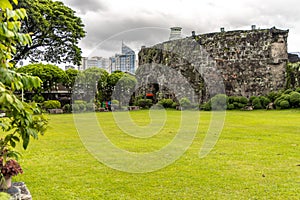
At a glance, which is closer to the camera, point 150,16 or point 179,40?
point 150,16

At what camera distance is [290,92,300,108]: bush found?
16.0 m

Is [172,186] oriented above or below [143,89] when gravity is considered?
below

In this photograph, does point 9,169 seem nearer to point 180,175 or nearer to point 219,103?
point 180,175

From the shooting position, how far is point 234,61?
2103 centimetres

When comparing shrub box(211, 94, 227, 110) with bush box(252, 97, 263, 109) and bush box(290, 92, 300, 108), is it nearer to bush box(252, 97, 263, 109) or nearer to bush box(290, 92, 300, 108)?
bush box(252, 97, 263, 109)

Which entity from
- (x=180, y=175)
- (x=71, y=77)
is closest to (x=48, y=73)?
(x=71, y=77)

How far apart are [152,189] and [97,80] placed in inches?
690

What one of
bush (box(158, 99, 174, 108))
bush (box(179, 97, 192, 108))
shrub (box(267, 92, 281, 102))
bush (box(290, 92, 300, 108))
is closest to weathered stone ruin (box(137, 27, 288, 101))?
shrub (box(267, 92, 281, 102))

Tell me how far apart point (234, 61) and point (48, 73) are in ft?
38.5

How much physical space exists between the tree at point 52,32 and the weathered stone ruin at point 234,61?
6730mm

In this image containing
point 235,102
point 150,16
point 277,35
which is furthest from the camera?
point 277,35

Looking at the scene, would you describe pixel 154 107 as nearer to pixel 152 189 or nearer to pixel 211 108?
pixel 211 108

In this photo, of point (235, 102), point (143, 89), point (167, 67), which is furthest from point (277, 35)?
point (143, 89)

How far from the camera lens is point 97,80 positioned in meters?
21.0
